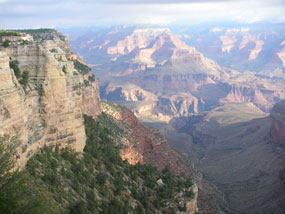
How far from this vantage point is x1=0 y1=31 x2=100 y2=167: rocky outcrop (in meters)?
19.2

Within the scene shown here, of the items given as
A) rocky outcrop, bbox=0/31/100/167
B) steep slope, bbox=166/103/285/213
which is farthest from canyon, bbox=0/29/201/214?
steep slope, bbox=166/103/285/213

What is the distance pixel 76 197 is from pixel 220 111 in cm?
12436

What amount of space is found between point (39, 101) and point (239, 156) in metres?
70.4

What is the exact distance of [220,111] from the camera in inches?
5576

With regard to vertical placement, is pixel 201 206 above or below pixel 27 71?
below

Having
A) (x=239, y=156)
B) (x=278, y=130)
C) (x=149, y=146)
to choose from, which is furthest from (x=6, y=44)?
(x=278, y=130)

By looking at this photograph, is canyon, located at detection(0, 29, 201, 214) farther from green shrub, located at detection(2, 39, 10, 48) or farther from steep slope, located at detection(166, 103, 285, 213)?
steep slope, located at detection(166, 103, 285, 213)

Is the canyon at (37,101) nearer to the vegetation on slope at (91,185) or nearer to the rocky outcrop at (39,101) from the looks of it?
the rocky outcrop at (39,101)

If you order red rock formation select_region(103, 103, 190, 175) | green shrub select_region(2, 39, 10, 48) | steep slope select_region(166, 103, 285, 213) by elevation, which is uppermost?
green shrub select_region(2, 39, 10, 48)

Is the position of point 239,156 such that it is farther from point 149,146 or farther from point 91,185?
point 91,185

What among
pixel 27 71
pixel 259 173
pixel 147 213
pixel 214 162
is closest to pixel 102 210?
pixel 147 213

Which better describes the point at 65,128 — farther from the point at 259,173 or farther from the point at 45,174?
the point at 259,173

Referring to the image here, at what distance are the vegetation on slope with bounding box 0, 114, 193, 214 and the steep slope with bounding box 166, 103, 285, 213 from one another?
86.1ft

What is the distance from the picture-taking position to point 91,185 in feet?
83.2
